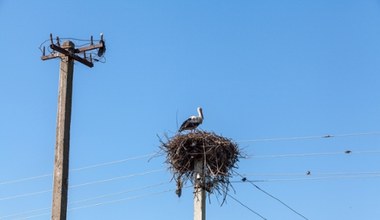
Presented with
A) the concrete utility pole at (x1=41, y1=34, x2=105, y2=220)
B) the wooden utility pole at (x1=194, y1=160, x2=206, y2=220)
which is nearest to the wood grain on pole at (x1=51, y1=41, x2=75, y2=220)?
the concrete utility pole at (x1=41, y1=34, x2=105, y2=220)

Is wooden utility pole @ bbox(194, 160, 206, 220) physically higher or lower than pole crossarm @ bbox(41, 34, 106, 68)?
lower

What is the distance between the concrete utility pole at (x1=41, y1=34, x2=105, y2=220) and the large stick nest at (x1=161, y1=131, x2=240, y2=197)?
9.31ft

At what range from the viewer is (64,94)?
12.6 meters

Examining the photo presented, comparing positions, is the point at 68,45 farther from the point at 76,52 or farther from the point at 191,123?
the point at 191,123

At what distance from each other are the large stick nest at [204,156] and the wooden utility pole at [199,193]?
0.08 m

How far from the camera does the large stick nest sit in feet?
49.6

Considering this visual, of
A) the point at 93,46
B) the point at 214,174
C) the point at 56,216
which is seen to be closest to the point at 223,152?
the point at 214,174

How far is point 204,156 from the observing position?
15188 millimetres

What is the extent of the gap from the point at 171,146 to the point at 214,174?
1.16 meters

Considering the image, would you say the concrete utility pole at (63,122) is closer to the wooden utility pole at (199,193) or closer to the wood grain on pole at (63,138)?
the wood grain on pole at (63,138)

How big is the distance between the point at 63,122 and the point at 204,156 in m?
3.71

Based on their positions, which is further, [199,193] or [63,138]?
[199,193]

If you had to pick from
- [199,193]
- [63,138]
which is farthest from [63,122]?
[199,193]

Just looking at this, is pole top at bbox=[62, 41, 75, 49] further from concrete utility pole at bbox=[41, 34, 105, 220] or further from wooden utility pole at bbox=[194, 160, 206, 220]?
wooden utility pole at bbox=[194, 160, 206, 220]
